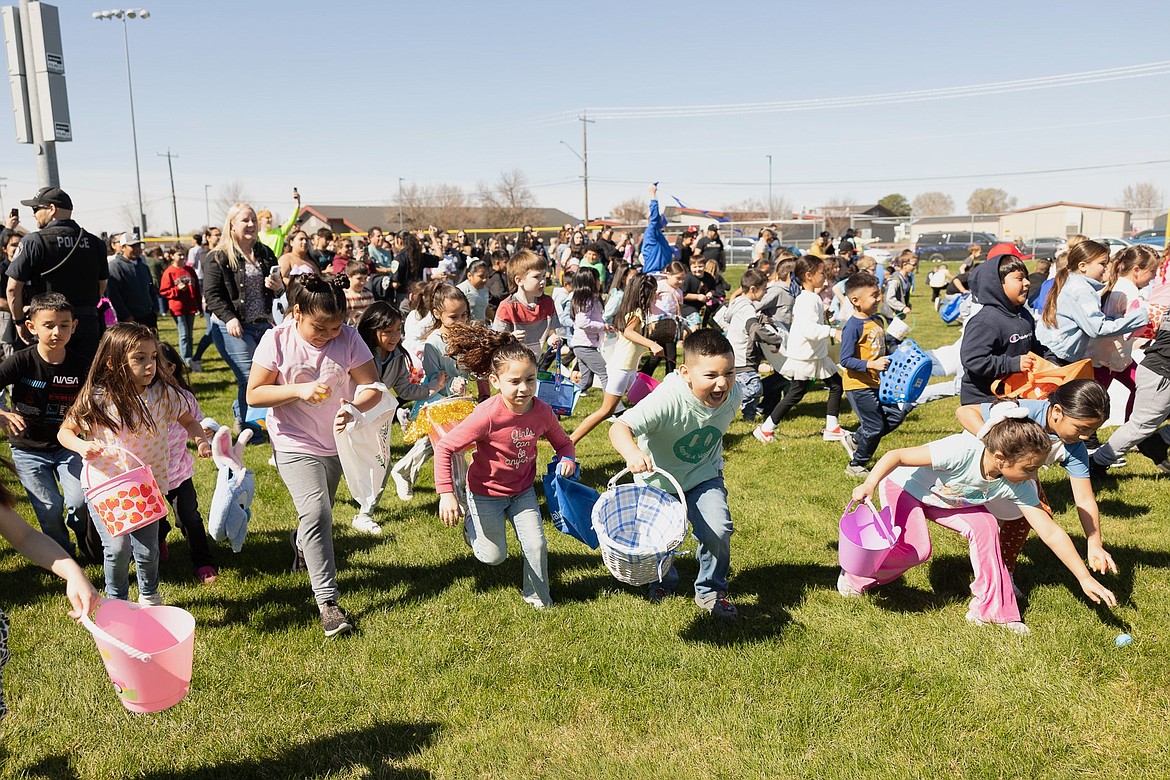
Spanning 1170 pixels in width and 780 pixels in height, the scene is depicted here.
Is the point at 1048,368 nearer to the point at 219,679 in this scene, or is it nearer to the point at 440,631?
the point at 440,631

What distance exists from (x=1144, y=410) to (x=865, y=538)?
3178 millimetres

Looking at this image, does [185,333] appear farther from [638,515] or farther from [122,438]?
[638,515]

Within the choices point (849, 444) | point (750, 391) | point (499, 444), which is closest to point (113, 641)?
point (499, 444)

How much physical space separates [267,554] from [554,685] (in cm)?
255

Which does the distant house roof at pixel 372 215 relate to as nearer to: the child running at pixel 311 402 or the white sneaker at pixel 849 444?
the white sneaker at pixel 849 444

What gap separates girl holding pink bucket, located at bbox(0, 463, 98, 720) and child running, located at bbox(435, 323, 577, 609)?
1805 mm

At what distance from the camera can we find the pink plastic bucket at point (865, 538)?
176 inches

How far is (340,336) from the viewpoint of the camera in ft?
15.0

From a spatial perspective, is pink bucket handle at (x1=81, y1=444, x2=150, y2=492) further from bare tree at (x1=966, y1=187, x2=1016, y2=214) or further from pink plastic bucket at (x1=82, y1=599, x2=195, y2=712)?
bare tree at (x1=966, y1=187, x2=1016, y2=214)

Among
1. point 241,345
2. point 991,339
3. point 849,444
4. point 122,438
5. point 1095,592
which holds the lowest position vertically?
point 849,444

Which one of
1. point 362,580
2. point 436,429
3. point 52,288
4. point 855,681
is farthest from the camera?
point 52,288

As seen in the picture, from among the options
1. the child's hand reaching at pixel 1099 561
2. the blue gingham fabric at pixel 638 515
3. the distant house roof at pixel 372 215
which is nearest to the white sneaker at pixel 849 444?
the child's hand reaching at pixel 1099 561

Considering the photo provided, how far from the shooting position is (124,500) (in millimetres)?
4059

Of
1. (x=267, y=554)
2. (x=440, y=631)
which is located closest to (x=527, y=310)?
(x=267, y=554)
